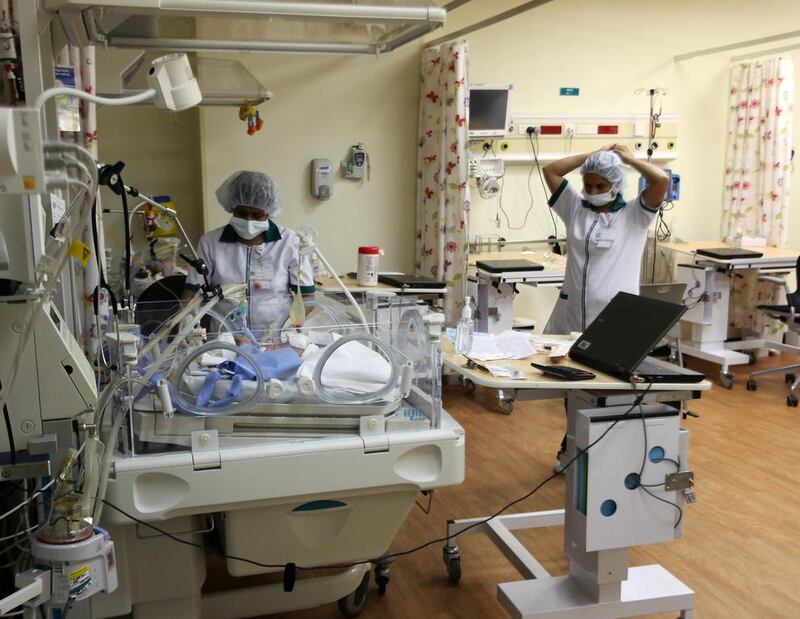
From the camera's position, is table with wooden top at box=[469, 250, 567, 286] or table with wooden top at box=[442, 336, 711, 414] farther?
table with wooden top at box=[469, 250, 567, 286]

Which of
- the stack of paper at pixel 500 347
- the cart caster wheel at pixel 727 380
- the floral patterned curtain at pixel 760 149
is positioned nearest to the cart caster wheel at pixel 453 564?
the stack of paper at pixel 500 347

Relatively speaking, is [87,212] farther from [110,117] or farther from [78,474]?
[110,117]

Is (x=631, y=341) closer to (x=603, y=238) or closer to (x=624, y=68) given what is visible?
(x=603, y=238)

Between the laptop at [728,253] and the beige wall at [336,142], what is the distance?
6.53 feet

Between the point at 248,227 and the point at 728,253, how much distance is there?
138 inches

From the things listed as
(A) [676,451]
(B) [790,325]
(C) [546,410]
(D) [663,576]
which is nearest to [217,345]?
(A) [676,451]

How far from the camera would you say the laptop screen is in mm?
2248

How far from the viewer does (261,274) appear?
A: 316 cm

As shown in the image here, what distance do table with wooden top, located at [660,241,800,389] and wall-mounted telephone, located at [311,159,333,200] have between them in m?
2.48

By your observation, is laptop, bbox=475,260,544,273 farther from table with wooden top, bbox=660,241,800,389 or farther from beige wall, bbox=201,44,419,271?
table with wooden top, bbox=660,241,800,389

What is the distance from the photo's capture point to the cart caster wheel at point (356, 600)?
8.15 ft

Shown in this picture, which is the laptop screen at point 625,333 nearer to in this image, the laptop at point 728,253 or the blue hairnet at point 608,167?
the blue hairnet at point 608,167

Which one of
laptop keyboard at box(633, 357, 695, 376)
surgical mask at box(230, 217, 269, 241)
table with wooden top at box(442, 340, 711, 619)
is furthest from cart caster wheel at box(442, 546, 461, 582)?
surgical mask at box(230, 217, 269, 241)

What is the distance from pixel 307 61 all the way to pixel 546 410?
2669 millimetres
